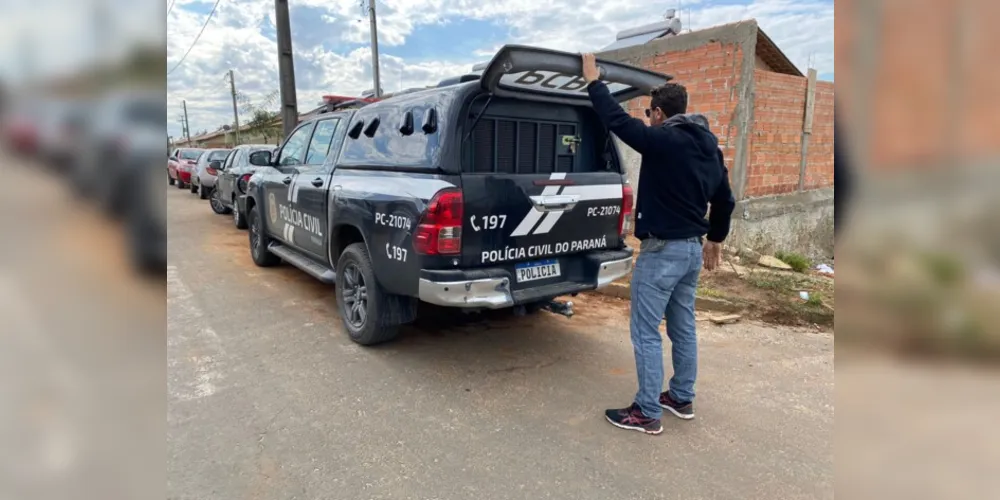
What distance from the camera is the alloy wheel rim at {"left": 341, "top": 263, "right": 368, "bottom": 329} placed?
4461mm

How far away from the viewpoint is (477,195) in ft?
12.0

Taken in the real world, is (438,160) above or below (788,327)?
above

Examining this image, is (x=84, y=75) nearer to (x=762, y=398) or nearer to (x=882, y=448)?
(x=882, y=448)

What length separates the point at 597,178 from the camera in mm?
4320

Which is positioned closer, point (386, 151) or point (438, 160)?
point (438, 160)

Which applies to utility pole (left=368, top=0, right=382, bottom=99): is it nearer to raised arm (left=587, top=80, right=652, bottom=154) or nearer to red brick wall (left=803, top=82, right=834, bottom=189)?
red brick wall (left=803, top=82, right=834, bottom=189)

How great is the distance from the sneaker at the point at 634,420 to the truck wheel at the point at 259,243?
5091 millimetres

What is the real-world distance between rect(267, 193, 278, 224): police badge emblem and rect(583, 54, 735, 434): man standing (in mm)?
4275

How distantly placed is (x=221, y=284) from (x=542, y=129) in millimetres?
4276

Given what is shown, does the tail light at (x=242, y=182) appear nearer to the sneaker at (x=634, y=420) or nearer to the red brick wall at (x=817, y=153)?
the sneaker at (x=634, y=420)

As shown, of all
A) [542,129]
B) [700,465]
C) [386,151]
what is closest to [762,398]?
[700,465]

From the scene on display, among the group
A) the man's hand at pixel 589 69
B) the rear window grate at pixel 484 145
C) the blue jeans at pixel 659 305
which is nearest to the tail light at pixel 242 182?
the rear window grate at pixel 484 145

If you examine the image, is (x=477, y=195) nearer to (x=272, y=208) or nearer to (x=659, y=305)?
(x=659, y=305)

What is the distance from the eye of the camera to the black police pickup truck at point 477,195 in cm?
362
